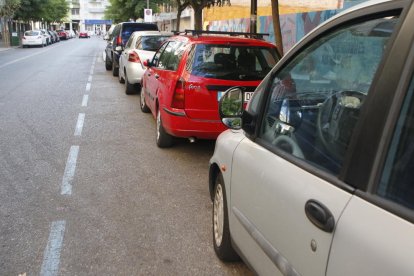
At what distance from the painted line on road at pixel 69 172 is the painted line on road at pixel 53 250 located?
2.77ft

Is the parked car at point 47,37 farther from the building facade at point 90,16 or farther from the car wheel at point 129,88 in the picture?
the building facade at point 90,16

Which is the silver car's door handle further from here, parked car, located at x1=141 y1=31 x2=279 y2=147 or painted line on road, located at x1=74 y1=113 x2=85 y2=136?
painted line on road, located at x1=74 y1=113 x2=85 y2=136

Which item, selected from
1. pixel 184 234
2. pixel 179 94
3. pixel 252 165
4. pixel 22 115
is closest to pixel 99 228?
pixel 184 234

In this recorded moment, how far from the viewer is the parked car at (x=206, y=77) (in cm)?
578

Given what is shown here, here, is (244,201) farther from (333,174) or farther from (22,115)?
(22,115)

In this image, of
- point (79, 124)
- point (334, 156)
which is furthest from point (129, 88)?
point (334, 156)

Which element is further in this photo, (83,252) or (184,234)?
(184,234)

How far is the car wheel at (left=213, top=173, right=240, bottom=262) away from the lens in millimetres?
3324

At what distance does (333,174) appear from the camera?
1.92 m

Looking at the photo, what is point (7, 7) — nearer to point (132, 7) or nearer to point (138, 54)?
point (132, 7)

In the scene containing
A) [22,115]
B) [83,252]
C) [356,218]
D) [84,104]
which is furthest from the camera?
[84,104]

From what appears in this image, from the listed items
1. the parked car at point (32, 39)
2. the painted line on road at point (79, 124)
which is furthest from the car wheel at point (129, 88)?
the parked car at point (32, 39)

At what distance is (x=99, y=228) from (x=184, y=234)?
74cm

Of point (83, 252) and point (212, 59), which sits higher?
point (212, 59)
